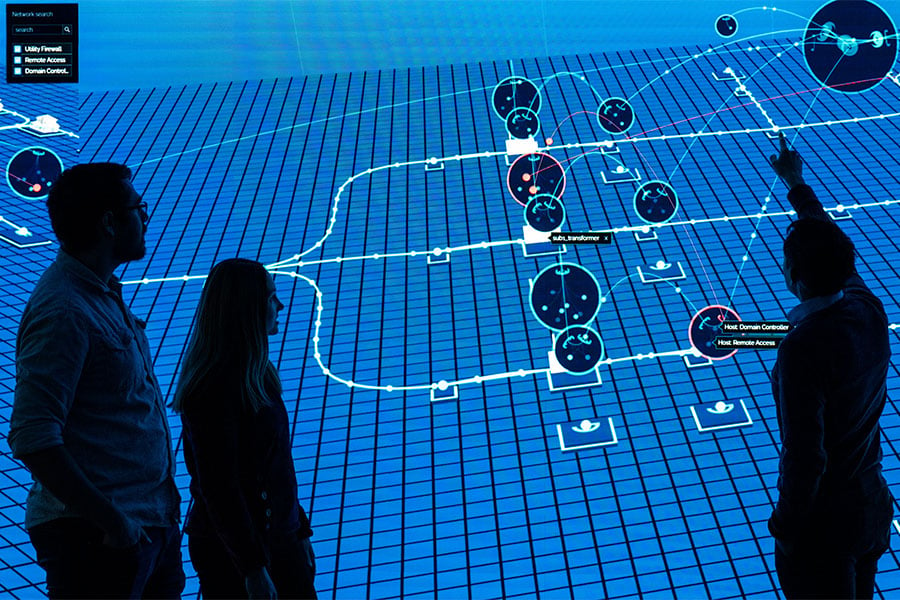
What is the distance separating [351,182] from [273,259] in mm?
604

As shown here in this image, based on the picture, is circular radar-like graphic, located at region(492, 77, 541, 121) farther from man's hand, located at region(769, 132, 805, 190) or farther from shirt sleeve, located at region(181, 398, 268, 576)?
shirt sleeve, located at region(181, 398, 268, 576)

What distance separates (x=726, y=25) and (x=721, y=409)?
2431 millimetres

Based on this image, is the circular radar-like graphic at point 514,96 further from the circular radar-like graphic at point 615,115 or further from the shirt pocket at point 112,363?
the shirt pocket at point 112,363

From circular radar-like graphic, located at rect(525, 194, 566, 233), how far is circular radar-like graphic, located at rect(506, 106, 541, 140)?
0.48 metres

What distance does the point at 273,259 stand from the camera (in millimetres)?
3379

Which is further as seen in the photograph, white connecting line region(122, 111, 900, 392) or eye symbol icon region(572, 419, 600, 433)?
white connecting line region(122, 111, 900, 392)

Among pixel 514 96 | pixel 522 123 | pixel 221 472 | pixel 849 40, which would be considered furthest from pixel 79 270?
pixel 514 96

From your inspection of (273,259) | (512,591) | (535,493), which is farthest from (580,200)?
(512,591)

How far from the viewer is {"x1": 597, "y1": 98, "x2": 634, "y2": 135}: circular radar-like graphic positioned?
3.97m

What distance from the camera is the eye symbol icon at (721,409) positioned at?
2.66 m

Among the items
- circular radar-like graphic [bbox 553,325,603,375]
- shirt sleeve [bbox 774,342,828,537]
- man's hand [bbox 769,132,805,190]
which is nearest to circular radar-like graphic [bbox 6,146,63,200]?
circular radar-like graphic [bbox 553,325,603,375]

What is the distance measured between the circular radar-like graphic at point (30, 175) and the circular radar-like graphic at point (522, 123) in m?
1.94

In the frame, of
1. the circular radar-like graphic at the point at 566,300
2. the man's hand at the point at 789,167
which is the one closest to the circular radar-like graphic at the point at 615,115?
the circular radar-like graphic at the point at 566,300

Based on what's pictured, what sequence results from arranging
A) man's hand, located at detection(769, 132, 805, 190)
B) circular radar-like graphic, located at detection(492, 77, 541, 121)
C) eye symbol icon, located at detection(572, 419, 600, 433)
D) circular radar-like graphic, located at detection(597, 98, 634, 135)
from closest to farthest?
1. man's hand, located at detection(769, 132, 805, 190)
2. eye symbol icon, located at detection(572, 419, 600, 433)
3. circular radar-like graphic, located at detection(597, 98, 634, 135)
4. circular radar-like graphic, located at detection(492, 77, 541, 121)
